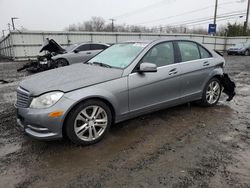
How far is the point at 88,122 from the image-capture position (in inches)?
116

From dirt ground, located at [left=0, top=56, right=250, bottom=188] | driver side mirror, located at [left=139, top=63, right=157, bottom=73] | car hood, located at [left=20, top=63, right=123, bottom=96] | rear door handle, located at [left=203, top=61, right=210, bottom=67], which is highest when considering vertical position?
driver side mirror, located at [left=139, top=63, right=157, bottom=73]

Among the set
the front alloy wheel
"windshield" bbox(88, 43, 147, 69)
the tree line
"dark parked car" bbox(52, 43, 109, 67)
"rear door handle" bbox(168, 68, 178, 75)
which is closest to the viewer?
the front alloy wheel

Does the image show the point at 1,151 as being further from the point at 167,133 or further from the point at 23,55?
the point at 23,55

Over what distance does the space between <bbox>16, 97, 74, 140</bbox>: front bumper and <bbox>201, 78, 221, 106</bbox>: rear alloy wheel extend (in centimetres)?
305

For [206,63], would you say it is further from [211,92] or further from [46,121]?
[46,121]

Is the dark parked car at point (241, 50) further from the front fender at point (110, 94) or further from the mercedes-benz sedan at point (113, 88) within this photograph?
the front fender at point (110, 94)

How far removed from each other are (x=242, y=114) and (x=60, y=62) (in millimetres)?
8101

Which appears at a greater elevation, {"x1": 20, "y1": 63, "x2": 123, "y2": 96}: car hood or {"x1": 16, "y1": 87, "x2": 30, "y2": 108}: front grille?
{"x1": 20, "y1": 63, "x2": 123, "y2": 96}: car hood

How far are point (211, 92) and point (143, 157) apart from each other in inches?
105

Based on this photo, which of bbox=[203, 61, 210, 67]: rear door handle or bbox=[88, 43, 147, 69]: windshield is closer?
bbox=[88, 43, 147, 69]: windshield

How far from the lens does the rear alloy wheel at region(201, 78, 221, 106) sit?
444cm

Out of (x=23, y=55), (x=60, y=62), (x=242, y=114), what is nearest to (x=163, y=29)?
(x=23, y=55)

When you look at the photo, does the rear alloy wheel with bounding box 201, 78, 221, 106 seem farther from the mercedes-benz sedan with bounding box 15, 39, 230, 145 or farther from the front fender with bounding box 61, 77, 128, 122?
the front fender with bounding box 61, 77, 128, 122

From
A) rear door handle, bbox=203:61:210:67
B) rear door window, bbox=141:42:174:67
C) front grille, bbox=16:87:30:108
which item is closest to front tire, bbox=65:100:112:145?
front grille, bbox=16:87:30:108
